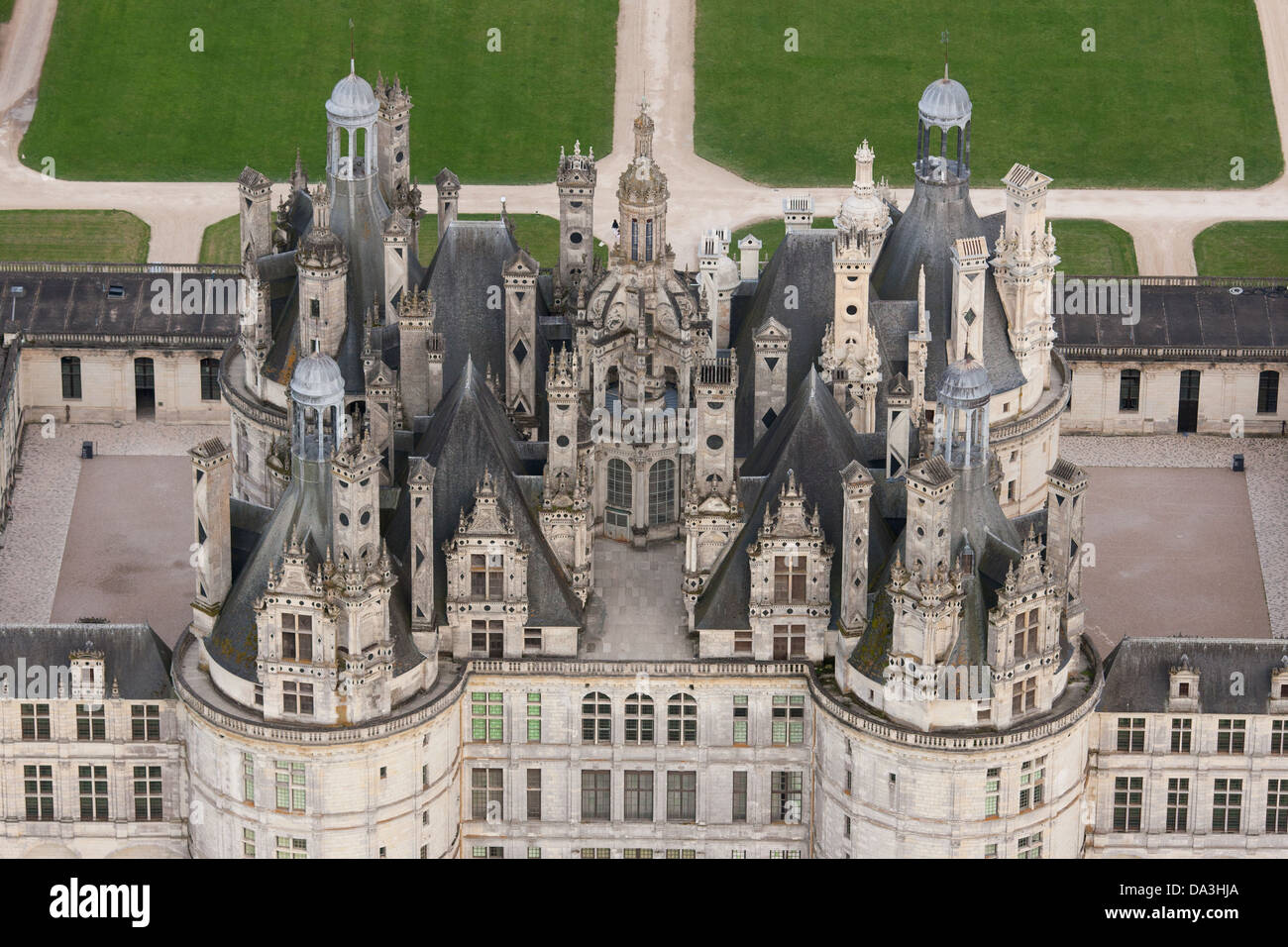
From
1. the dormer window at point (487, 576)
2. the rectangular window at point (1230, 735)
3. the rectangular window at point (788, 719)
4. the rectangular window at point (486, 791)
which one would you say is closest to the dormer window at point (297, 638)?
the dormer window at point (487, 576)

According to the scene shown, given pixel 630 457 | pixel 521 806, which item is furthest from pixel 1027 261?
pixel 521 806

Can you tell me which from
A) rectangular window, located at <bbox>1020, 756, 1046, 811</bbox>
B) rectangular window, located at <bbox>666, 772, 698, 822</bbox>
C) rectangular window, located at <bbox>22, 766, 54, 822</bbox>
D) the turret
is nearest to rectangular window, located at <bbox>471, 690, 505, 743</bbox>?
rectangular window, located at <bbox>666, 772, 698, 822</bbox>

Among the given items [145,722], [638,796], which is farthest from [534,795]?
[145,722]

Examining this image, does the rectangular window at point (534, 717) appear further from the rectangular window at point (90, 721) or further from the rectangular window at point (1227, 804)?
the rectangular window at point (1227, 804)

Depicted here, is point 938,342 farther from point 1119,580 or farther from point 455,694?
point 455,694

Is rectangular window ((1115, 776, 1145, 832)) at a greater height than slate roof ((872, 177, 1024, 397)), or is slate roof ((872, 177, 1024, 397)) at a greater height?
slate roof ((872, 177, 1024, 397))

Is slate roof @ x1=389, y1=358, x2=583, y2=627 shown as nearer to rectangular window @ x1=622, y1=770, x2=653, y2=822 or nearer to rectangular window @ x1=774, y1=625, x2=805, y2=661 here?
rectangular window @ x1=622, y1=770, x2=653, y2=822

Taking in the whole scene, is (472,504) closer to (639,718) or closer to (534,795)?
(639,718)
